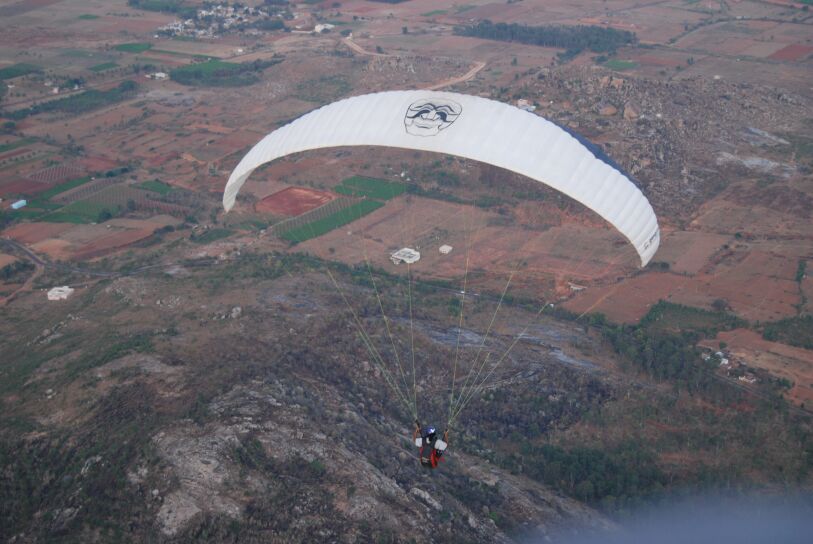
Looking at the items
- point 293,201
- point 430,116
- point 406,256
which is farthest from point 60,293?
point 430,116

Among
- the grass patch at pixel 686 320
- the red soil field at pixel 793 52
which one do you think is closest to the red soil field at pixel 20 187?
the grass patch at pixel 686 320

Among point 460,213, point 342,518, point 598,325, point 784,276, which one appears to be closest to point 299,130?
point 342,518

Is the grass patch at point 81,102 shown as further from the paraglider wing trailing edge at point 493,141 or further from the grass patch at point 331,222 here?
the paraglider wing trailing edge at point 493,141

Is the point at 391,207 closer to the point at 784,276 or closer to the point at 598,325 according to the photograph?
the point at 598,325

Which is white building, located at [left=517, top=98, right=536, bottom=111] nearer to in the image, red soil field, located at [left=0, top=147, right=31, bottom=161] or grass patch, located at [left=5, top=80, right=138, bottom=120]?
red soil field, located at [left=0, top=147, right=31, bottom=161]

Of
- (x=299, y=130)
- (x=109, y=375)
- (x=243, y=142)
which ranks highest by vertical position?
(x=299, y=130)

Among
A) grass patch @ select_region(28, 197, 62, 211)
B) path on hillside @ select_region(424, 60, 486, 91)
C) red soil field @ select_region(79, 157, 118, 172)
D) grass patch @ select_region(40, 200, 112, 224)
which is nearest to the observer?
grass patch @ select_region(40, 200, 112, 224)

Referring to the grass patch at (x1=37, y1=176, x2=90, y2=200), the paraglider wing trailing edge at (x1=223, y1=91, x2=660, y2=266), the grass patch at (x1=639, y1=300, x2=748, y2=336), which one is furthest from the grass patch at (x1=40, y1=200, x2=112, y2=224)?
the grass patch at (x1=639, y1=300, x2=748, y2=336)
